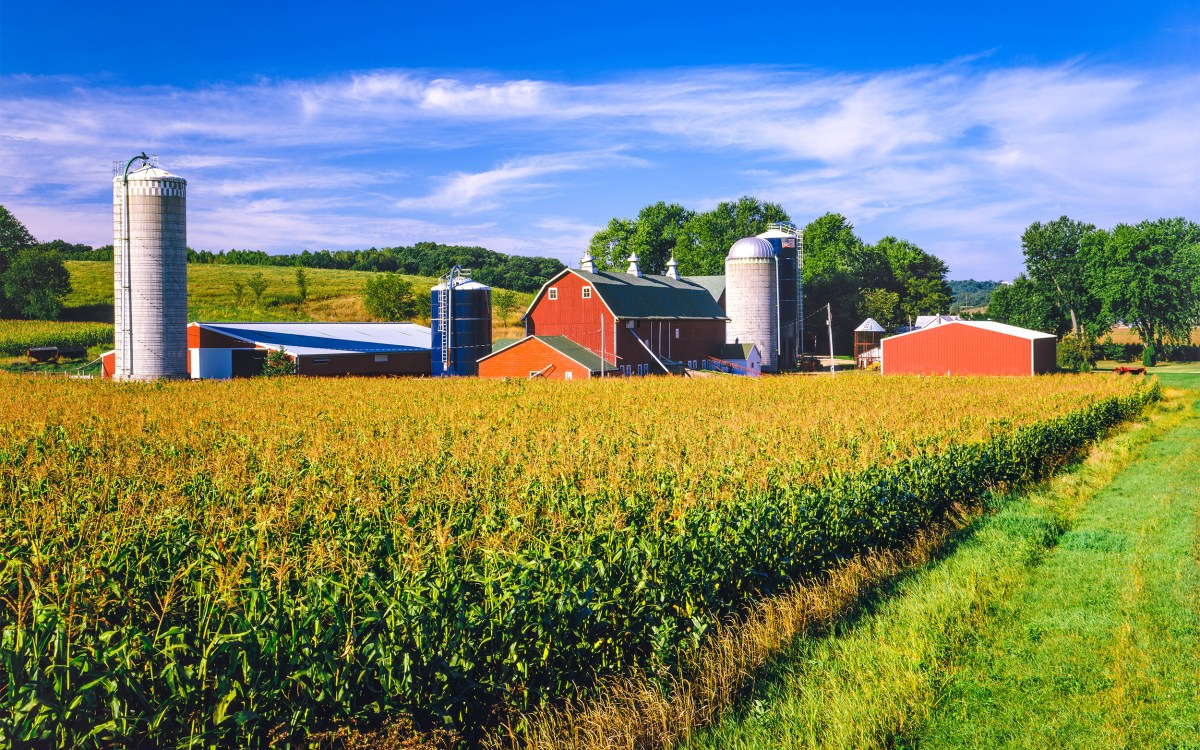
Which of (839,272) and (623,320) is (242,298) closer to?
(623,320)

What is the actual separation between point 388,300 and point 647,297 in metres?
41.6

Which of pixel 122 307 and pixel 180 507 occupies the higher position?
pixel 122 307

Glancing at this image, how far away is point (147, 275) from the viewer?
36.3m

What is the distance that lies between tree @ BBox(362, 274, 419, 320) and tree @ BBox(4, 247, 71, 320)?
29.0 m

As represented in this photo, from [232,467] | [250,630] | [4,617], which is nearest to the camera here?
A: [250,630]

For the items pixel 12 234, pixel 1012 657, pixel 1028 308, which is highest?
pixel 12 234

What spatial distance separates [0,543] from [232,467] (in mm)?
4147

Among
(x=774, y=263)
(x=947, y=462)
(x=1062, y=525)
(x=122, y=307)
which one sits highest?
(x=774, y=263)

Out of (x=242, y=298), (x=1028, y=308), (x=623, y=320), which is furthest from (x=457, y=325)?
(x=1028, y=308)

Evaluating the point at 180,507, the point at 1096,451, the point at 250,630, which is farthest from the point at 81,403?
the point at 1096,451

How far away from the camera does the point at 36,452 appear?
12.3m

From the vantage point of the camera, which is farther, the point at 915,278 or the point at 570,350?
the point at 915,278

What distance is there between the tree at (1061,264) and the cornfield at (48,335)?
87.0m

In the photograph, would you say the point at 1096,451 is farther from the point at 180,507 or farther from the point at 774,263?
the point at 774,263
